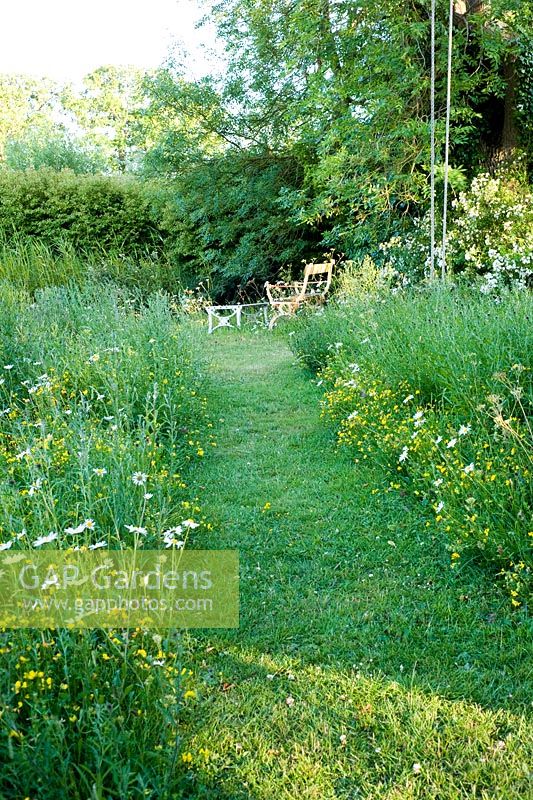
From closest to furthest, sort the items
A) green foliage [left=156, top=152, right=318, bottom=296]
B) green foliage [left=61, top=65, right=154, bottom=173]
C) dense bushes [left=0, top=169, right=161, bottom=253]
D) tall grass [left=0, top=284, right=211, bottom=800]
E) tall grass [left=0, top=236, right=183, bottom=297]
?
tall grass [left=0, top=284, right=211, bottom=800] < tall grass [left=0, top=236, right=183, bottom=297] < green foliage [left=156, top=152, right=318, bottom=296] < dense bushes [left=0, top=169, right=161, bottom=253] < green foliage [left=61, top=65, right=154, bottom=173]

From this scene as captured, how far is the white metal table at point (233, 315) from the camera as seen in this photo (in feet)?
34.1

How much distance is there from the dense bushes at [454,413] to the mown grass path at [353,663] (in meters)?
0.18

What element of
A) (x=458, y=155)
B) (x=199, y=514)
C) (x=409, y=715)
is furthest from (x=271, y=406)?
(x=458, y=155)

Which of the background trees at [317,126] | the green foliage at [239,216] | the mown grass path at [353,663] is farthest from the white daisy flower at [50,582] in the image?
the green foliage at [239,216]

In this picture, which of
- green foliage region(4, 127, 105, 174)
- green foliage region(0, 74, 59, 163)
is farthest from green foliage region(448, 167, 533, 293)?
green foliage region(0, 74, 59, 163)

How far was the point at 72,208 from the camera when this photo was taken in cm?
1282

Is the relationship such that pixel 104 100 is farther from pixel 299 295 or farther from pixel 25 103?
pixel 299 295

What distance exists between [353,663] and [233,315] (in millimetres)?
9345

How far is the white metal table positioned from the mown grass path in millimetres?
6952

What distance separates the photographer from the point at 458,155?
9359mm

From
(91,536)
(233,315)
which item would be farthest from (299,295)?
(91,536)

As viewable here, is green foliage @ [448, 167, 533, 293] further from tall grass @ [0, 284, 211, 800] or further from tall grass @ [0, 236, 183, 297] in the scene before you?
tall grass @ [0, 284, 211, 800]

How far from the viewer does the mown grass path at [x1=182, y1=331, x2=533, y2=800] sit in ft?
5.61

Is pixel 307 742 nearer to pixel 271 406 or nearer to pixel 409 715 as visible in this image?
pixel 409 715
